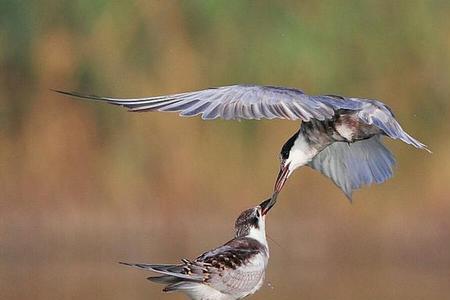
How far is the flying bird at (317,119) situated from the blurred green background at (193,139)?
335 centimetres

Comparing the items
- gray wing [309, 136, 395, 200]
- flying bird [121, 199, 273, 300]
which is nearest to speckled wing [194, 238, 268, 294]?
flying bird [121, 199, 273, 300]

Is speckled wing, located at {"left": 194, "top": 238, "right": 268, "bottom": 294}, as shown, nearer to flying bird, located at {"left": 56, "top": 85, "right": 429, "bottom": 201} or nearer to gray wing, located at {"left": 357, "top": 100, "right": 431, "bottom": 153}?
flying bird, located at {"left": 56, "top": 85, "right": 429, "bottom": 201}

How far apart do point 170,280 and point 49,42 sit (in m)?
4.96

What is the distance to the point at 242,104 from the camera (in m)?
9.74

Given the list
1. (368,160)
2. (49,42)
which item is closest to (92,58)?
(49,42)

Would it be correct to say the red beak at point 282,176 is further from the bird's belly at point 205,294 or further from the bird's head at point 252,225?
the bird's belly at point 205,294

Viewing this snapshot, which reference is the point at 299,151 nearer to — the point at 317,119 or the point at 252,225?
the point at 317,119

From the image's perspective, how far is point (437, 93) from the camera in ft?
47.8

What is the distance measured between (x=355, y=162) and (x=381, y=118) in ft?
2.23

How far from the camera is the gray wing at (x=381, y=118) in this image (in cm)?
1015

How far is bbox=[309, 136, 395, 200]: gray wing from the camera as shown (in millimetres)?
10859

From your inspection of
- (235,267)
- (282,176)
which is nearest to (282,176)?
(282,176)

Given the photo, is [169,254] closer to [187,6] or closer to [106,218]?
[106,218]

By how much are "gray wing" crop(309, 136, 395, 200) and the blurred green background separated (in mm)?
3301
